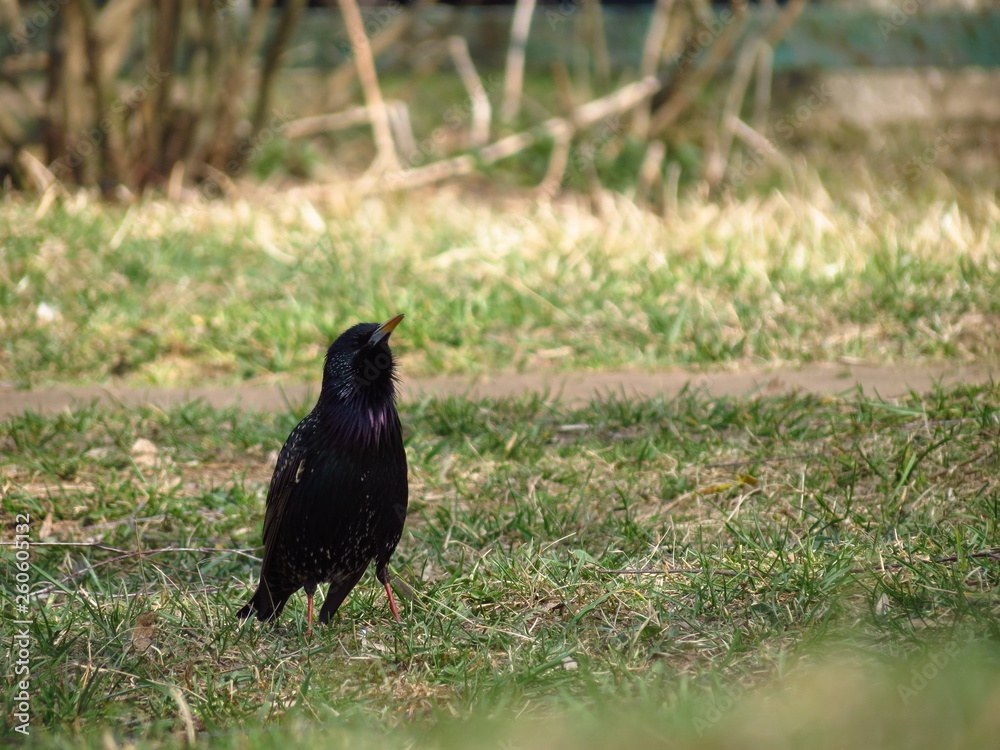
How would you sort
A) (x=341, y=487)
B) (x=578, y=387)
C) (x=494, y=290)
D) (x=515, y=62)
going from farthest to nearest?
(x=515, y=62) → (x=494, y=290) → (x=578, y=387) → (x=341, y=487)

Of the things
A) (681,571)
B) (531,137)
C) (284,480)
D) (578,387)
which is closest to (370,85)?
(531,137)

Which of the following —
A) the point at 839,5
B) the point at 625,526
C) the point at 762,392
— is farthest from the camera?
the point at 839,5

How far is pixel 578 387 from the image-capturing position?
501 centimetres

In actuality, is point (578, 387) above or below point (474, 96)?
below

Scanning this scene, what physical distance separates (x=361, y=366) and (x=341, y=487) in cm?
36

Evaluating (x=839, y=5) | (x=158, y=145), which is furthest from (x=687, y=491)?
(x=839, y=5)

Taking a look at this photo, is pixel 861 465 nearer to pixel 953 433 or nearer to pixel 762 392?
pixel 953 433

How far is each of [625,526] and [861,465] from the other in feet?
2.96

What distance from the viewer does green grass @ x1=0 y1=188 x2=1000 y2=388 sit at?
17.4 ft

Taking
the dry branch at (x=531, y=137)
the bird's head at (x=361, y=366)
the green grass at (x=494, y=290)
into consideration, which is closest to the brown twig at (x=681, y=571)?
the bird's head at (x=361, y=366)

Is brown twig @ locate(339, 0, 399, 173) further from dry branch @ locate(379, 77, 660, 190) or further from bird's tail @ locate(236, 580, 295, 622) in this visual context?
Answer: bird's tail @ locate(236, 580, 295, 622)

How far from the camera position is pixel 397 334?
222 inches

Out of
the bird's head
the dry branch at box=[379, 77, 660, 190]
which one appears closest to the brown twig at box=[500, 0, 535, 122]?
the dry branch at box=[379, 77, 660, 190]

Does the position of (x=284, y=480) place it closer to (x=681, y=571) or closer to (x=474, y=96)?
(x=681, y=571)
